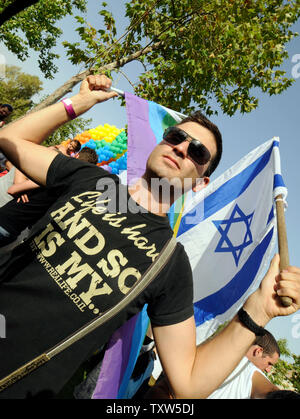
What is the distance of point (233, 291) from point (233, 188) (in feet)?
3.35

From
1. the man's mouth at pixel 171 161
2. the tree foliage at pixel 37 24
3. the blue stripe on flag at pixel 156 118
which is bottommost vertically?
the man's mouth at pixel 171 161

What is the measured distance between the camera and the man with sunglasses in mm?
1206

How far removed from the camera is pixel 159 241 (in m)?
1.47

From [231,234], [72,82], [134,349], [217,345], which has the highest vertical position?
[72,82]

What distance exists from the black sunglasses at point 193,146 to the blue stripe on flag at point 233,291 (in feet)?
2.71

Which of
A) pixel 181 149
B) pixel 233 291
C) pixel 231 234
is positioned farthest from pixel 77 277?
pixel 231 234

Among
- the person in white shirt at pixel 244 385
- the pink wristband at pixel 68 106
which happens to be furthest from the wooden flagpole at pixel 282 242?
the person in white shirt at pixel 244 385

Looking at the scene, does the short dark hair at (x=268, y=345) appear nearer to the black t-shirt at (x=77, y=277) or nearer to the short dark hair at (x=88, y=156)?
the black t-shirt at (x=77, y=277)

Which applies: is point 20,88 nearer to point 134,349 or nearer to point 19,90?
point 19,90

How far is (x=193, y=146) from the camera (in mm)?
2092

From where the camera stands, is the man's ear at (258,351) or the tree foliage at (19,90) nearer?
the man's ear at (258,351)

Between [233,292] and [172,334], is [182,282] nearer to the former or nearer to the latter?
[172,334]

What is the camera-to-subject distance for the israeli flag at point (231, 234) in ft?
7.47

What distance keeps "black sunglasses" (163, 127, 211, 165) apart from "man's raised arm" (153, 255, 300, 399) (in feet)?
3.36
